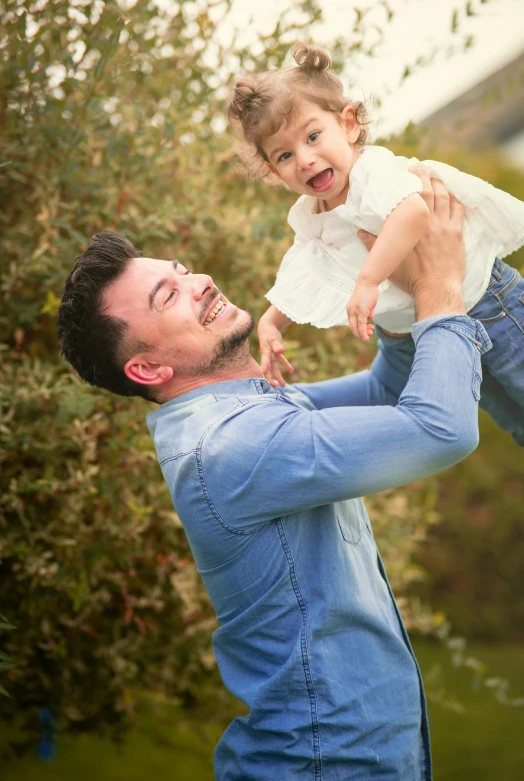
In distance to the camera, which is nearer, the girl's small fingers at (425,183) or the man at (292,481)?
the man at (292,481)

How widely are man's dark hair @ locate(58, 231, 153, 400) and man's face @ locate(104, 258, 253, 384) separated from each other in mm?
27

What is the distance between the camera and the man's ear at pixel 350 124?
2346 mm

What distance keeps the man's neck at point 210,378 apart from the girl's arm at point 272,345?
3.0 inches

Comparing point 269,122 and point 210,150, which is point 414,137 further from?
point 269,122

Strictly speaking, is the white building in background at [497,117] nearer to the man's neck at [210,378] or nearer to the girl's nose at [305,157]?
the girl's nose at [305,157]

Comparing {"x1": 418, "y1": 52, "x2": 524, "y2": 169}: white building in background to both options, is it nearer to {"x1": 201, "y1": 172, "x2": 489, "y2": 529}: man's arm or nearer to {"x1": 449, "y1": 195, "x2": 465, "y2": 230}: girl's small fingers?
{"x1": 449, "y1": 195, "x2": 465, "y2": 230}: girl's small fingers

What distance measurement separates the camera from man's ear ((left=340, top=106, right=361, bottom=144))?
2.35m

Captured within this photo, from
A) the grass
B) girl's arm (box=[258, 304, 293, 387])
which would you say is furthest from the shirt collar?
the grass

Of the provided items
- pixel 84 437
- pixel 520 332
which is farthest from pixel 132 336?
pixel 520 332

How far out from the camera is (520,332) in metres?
2.04

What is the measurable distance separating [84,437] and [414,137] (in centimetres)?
181

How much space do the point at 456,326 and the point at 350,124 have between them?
86cm

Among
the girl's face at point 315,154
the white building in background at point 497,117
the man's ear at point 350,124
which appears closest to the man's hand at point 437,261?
the girl's face at point 315,154

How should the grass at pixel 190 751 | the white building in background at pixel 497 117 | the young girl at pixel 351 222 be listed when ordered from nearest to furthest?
the young girl at pixel 351 222 < the grass at pixel 190 751 < the white building in background at pixel 497 117
